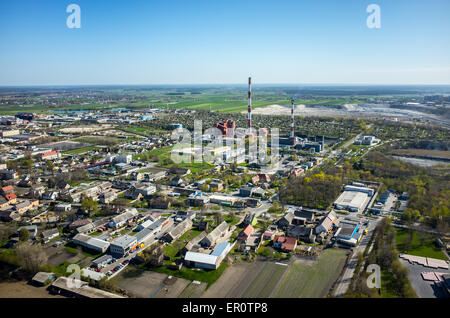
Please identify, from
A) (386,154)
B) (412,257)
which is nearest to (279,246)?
(412,257)

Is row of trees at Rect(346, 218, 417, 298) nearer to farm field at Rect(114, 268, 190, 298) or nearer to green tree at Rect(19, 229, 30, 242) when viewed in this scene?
farm field at Rect(114, 268, 190, 298)

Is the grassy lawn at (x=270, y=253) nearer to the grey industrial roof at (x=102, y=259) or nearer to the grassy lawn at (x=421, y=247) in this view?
the grassy lawn at (x=421, y=247)

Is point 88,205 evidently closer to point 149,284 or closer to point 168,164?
point 149,284

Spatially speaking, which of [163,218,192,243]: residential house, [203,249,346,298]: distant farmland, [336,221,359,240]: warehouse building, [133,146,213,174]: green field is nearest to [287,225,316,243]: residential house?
[336,221,359,240]: warehouse building

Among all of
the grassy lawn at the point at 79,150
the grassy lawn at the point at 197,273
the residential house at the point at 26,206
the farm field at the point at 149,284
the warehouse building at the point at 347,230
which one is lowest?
the farm field at the point at 149,284

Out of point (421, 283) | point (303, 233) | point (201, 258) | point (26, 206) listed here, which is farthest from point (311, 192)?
point (26, 206)

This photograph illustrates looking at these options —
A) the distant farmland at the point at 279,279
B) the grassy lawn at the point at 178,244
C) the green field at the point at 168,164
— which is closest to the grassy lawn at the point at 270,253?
the distant farmland at the point at 279,279
